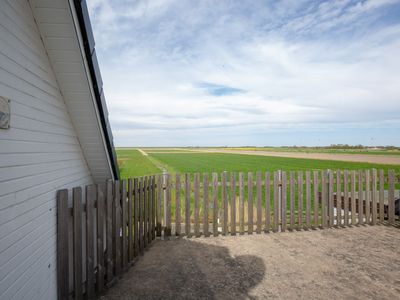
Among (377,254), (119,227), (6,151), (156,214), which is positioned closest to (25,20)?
(6,151)

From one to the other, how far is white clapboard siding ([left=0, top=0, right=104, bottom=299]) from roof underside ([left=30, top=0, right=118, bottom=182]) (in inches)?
0.5

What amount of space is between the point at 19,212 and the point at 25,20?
6.60 ft

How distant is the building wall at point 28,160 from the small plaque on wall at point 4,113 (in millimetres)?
59

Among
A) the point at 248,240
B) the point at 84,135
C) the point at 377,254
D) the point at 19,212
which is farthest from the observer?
the point at 248,240

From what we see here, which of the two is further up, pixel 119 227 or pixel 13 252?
pixel 13 252

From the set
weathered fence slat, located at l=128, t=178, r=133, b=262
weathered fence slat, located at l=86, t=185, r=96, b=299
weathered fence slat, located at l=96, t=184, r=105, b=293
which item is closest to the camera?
weathered fence slat, located at l=86, t=185, r=96, b=299

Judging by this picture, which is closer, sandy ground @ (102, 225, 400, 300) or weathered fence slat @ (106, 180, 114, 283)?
sandy ground @ (102, 225, 400, 300)

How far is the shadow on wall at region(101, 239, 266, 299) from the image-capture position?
3.88 metres

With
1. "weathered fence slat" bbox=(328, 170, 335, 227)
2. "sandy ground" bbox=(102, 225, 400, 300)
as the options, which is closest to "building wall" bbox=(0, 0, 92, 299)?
"sandy ground" bbox=(102, 225, 400, 300)

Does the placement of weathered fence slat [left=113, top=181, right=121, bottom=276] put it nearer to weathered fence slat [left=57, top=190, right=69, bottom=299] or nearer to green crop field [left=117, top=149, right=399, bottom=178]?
weathered fence slat [left=57, top=190, right=69, bottom=299]

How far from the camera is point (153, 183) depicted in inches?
244

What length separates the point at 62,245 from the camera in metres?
3.38

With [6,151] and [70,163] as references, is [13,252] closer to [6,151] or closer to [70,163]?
[6,151]

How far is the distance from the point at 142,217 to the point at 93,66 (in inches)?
134
